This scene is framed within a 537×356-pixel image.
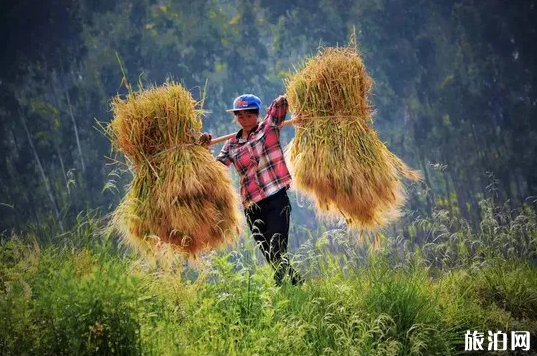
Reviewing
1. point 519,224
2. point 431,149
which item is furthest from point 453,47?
point 519,224

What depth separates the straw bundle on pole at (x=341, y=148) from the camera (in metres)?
5.32

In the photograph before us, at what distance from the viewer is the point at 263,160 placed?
512 cm

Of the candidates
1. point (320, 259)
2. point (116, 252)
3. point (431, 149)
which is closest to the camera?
point (116, 252)

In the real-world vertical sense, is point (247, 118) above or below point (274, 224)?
above

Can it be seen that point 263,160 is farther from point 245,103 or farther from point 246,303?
point 246,303

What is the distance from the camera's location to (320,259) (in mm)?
4734

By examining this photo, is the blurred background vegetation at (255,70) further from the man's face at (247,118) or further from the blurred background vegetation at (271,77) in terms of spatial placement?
the man's face at (247,118)

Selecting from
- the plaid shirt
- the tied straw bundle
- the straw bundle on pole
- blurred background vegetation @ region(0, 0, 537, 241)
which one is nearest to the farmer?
the plaid shirt

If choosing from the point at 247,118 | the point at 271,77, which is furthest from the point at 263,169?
the point at 271,77

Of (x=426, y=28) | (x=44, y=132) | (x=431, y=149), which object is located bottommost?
(x=431, y=149)

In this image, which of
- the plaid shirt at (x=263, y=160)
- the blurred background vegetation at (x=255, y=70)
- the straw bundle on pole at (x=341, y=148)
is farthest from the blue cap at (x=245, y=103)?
the blurred background vegetation at (x=255, y=70)

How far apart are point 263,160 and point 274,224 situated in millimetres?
474

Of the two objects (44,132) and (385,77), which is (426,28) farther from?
(44,132)

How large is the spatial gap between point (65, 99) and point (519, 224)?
1182 inches
